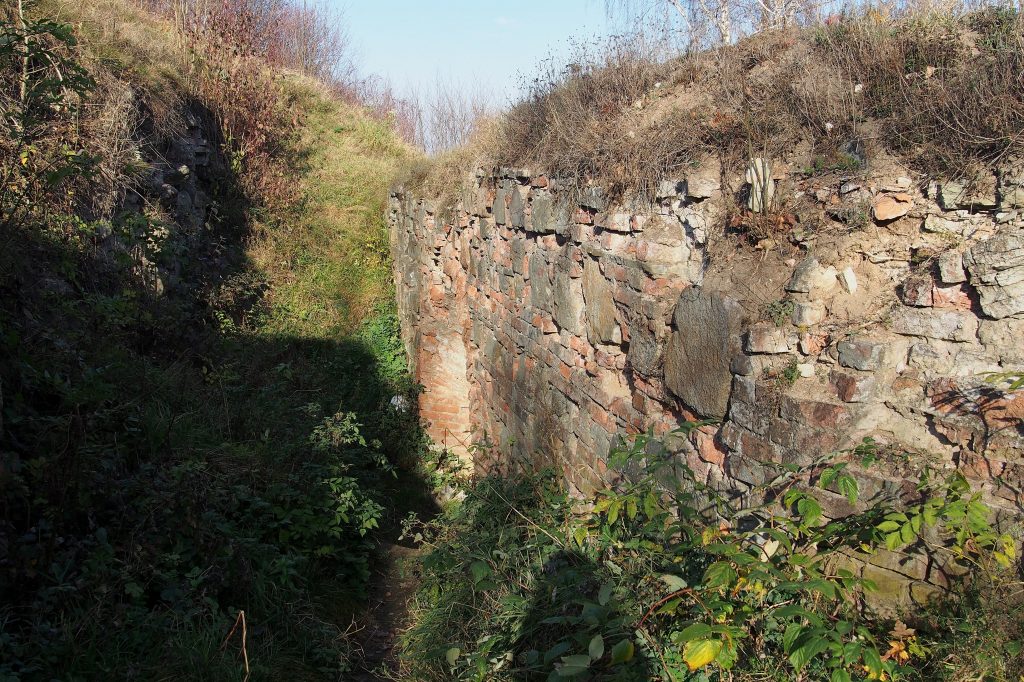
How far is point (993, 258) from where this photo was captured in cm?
235

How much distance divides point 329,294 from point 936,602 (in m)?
8.49

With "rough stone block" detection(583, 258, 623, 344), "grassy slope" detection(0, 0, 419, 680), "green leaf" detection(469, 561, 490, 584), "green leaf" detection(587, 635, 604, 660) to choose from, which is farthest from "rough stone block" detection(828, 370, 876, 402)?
"grassy slope" detection(0, 0, 419, 680)

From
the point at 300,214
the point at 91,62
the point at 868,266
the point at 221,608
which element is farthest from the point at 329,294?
the point at 868,266

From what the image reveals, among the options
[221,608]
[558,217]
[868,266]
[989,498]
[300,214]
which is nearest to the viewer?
[989,498]

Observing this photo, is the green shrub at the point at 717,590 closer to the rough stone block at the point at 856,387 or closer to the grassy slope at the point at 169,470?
the rough stone block at the point at 856,387

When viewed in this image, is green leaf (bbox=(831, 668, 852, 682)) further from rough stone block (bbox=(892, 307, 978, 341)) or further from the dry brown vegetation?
the dry brown vegetation

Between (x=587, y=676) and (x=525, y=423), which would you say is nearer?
(x=587, y=676)

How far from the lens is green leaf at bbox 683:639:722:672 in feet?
6.25

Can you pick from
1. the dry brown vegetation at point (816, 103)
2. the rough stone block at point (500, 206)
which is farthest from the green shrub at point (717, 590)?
the rough stone block at point (500, 206)

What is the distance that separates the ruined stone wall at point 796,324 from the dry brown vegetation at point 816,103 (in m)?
0.13

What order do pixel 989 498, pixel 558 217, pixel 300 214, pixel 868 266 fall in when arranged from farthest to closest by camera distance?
pixel 300 214 → pixel 558 217 → pixel 868 266 → pixel 989 498

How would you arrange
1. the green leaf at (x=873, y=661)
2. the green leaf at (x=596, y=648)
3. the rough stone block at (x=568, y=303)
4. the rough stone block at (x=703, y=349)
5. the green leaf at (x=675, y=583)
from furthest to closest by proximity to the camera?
the rough stone block at (x=568, y=303) < the rough stone block at (x=703, y=349) < the green leaf at (x=675, y=583) < the green leaf at (x=596, y=648) < the green leaf at (x=873, y=661)

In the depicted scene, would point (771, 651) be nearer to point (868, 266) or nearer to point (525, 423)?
point (868, 266)

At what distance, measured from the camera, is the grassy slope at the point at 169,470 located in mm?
2902
